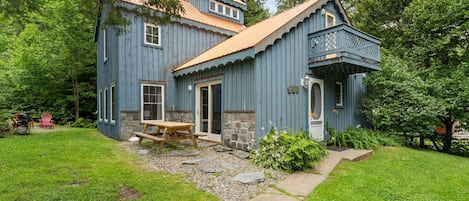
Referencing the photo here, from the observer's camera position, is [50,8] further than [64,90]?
No

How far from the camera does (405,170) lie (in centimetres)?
568

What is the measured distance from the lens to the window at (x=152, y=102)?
30.0ft

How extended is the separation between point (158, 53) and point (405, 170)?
27.9 feet

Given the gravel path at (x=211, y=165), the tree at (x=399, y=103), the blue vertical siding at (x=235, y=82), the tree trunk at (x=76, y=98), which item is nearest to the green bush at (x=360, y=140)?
the tree at (x=399, y=103)

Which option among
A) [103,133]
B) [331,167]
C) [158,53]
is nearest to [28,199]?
[331,167]

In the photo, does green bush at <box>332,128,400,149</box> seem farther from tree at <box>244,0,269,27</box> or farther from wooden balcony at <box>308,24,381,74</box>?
tree at <box>244,0,269,27</box>

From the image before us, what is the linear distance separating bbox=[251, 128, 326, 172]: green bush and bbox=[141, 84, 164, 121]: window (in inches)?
190

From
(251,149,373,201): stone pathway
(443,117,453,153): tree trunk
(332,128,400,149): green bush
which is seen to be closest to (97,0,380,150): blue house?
(332,128,400,149): green bush

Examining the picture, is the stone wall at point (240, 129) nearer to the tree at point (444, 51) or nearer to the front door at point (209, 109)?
the front door at point (209, 109)

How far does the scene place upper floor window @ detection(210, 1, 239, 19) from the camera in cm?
1320

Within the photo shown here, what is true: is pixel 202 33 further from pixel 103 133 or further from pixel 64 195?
pixel 64 195

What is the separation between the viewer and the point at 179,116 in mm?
9367

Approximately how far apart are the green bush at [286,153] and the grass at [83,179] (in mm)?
2017

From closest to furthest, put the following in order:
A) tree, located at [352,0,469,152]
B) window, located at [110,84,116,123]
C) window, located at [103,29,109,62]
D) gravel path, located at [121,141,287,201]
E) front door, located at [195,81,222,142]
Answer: gravel path, located at [121,141,287,201]
front door, located at [195,81,222,142]
tree, located at [352,0,469,152]
window, located at [110,84,116,123]
window, located at [103,29,109,62]
